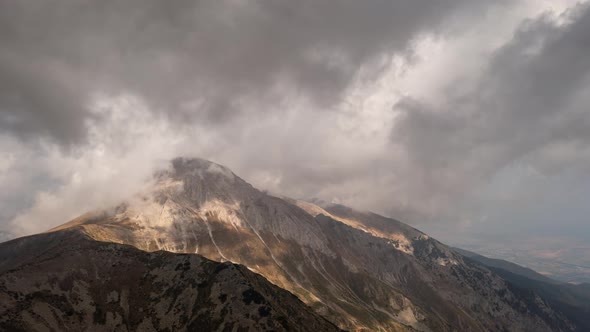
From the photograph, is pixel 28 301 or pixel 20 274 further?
pixel 20 274

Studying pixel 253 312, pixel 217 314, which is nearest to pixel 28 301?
pixel 217 314

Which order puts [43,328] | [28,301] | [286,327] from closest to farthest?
[43,328] → [28,301] → [286,327]

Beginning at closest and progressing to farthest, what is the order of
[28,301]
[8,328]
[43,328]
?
[8,328] → [43,328] → [28,301]

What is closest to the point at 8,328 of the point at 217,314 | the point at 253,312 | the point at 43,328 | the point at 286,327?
the point at 43,328

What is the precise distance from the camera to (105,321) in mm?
199375

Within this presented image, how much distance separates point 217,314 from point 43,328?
7879cm

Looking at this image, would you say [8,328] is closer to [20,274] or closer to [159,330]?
[20,274]

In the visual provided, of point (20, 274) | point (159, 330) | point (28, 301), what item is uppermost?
point (20, 274)

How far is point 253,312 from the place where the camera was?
197 meters

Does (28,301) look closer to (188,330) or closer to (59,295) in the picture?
(59,295)

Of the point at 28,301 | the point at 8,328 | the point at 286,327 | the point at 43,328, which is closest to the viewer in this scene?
the point at 8,328

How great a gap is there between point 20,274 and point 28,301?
907 inches

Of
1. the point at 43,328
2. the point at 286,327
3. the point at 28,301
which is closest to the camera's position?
the point at 43,328

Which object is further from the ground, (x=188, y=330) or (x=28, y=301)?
(x=28, y=301)
